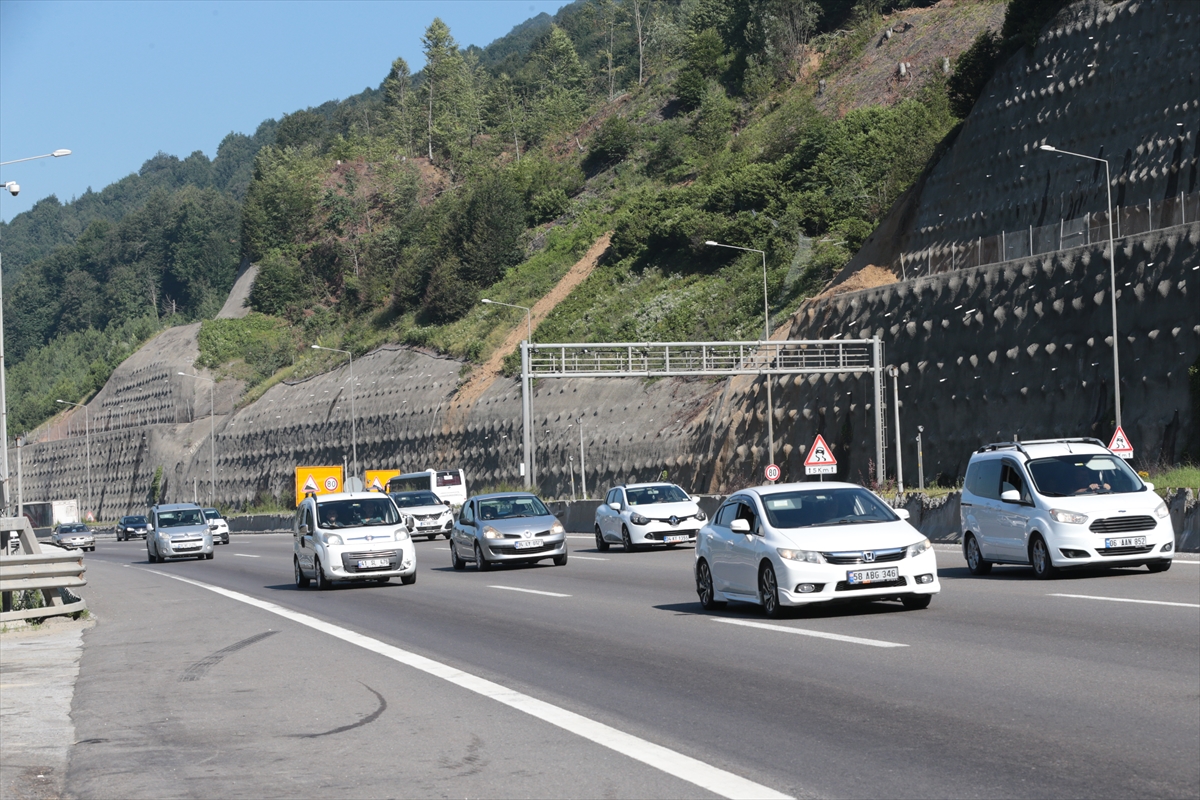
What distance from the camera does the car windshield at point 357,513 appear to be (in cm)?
2512

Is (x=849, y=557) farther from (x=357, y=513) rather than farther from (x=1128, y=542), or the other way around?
(x=357, y=513)

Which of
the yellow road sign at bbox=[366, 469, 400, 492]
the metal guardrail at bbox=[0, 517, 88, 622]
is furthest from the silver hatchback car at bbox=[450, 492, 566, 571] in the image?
the yellow road sign at bbox=[366, 469, 400, 492]

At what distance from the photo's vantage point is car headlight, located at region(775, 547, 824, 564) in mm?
14977

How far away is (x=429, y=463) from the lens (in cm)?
8694

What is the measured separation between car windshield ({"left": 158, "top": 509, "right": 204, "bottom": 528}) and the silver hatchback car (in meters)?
17.0

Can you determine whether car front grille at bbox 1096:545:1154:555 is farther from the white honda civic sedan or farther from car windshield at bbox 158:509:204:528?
car windshield at bbox 158:509:204:528

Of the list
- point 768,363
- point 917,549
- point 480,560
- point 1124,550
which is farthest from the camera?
point 768,363

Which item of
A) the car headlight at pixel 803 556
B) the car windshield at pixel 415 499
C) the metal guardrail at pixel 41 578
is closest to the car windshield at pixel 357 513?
the metal guardrail at pixel 41 578

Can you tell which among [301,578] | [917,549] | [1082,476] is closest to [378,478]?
[301,578]

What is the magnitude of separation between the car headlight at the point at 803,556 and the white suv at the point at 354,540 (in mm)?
10862

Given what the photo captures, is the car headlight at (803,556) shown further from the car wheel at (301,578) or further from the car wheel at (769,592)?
the car wheel at (301,578)

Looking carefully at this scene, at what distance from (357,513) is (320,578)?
4.27ft

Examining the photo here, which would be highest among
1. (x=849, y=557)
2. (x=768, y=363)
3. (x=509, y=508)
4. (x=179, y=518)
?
(x=768, y=363)

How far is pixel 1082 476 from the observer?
63.6 ft
